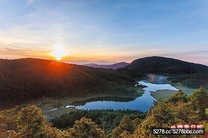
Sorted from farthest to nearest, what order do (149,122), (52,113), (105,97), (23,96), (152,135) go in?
1. (105,97)
2. (23,96)
3. (52,113)
4. (149,122)
5. (152,135)

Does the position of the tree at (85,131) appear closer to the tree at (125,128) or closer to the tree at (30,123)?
the tree at (30,123)

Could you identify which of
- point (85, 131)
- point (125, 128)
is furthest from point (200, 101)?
point (85, 131)

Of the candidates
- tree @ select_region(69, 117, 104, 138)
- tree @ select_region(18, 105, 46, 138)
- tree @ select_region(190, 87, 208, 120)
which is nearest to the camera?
tree @ select_region(18, 105, 46, 138)

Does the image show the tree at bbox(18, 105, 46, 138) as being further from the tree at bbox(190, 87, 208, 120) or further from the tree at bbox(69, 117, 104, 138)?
the tree at bbox(190, 87, 208, 120)

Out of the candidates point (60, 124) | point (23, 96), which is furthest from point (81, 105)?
point (60, 124)

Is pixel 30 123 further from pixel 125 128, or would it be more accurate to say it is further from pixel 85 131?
pixel 125 128

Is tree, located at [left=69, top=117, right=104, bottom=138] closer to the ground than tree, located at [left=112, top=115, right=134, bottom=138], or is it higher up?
higher up

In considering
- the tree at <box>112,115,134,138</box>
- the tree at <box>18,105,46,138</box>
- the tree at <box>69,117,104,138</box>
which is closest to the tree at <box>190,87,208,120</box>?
the tree at <box>112,115,134,138</box>

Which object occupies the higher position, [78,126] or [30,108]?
[30,108]

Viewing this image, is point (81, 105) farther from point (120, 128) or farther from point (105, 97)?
point (120, 128)
